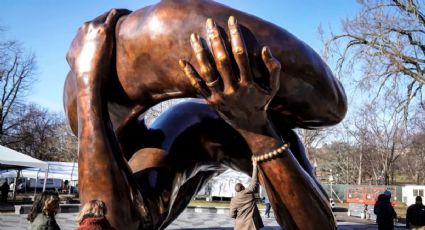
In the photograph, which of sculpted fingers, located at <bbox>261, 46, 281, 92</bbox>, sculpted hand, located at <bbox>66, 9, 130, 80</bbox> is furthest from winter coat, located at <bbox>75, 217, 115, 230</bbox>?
sculpted fingers, located at <bbox>261, 46, 281, 92</bbox>

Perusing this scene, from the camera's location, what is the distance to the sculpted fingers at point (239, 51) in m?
1.61

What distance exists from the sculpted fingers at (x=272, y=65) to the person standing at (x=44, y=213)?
12.5 feet

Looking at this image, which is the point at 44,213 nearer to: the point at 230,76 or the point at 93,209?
the point at 93,209

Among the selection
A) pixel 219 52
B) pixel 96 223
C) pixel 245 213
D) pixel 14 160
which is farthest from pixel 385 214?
pixel 14 160

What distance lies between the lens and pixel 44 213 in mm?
4719

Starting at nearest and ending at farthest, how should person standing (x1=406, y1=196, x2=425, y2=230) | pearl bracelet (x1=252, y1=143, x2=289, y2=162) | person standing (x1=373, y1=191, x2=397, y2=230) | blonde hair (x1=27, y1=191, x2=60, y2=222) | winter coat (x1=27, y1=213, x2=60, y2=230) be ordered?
pearl bracelet (x1=252, y1=143, x2=289, y2=162) → winter coat (x1=27, y1=213, x2=60, y2=230) → blonde hair (x1=27, y1=191, x2=60, y2=222) → person standing (x1=406, y1=196, x2=425, y2=230) → person standing (x1=373, y1=191, x2=397, y2=230)

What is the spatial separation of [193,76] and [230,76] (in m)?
0.15

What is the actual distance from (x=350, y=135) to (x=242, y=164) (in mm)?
44811

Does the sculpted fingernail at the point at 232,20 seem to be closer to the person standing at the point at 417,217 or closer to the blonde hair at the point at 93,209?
the blonde hair at the point at 93,209

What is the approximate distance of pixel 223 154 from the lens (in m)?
2.46

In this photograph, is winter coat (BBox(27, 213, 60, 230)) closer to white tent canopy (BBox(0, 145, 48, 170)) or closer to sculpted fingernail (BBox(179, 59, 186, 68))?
sculpted fingernail (BBox(179, 59, 186, 68))

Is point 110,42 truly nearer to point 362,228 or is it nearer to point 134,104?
point 134,104

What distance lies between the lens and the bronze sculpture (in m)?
1.69

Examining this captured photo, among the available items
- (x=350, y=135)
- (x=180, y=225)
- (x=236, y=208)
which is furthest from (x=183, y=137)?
(x=350, y=135)
